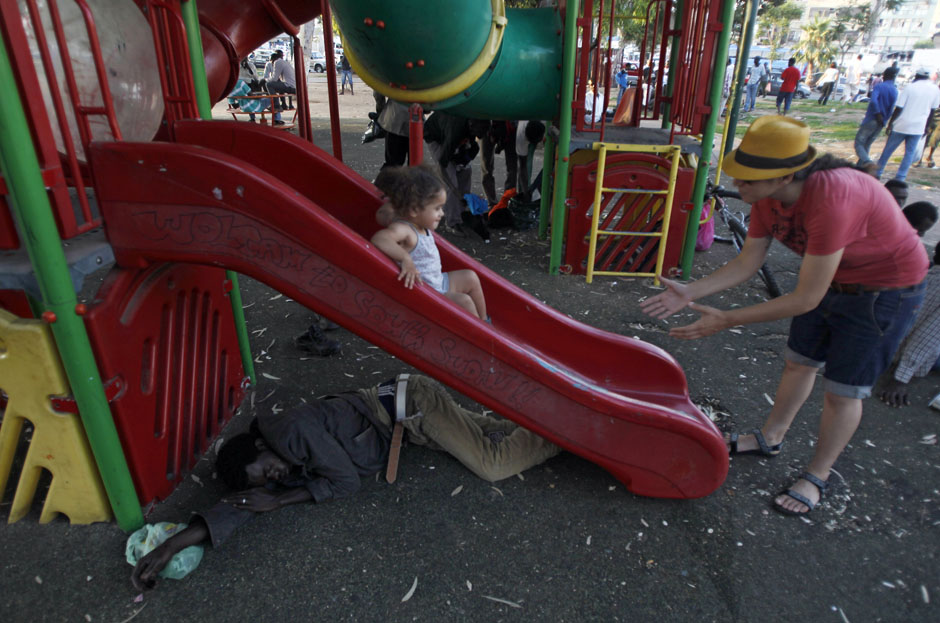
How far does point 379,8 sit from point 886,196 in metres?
3.06

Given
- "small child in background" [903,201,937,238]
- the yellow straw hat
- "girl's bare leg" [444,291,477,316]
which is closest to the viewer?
the yellow straw hat

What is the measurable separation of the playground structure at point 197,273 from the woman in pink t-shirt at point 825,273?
520 mm

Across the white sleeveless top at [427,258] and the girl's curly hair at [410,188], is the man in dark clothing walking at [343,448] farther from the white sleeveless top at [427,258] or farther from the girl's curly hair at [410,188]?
the girl's curly hair at [410,188]

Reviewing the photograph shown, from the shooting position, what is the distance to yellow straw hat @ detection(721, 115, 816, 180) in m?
2.19

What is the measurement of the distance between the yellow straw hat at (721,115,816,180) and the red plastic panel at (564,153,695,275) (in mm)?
2996

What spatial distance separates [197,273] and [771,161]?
102 inches

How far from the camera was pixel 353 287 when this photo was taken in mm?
2277

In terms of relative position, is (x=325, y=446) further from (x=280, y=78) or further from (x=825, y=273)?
(x=280, y=78)

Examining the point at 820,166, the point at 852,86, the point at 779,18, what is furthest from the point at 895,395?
the point at 779,18

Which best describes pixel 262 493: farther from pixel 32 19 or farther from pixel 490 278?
pixel 32 19

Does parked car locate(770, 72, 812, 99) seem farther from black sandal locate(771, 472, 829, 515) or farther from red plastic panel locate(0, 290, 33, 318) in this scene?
red plastic panel locate(0, 290, 33, 318)

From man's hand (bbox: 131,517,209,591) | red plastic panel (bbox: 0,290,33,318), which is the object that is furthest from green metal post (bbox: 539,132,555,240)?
man's hand (bbox: 131,517,209,591)

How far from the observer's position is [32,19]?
1.84 m

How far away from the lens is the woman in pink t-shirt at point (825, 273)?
221 cm
